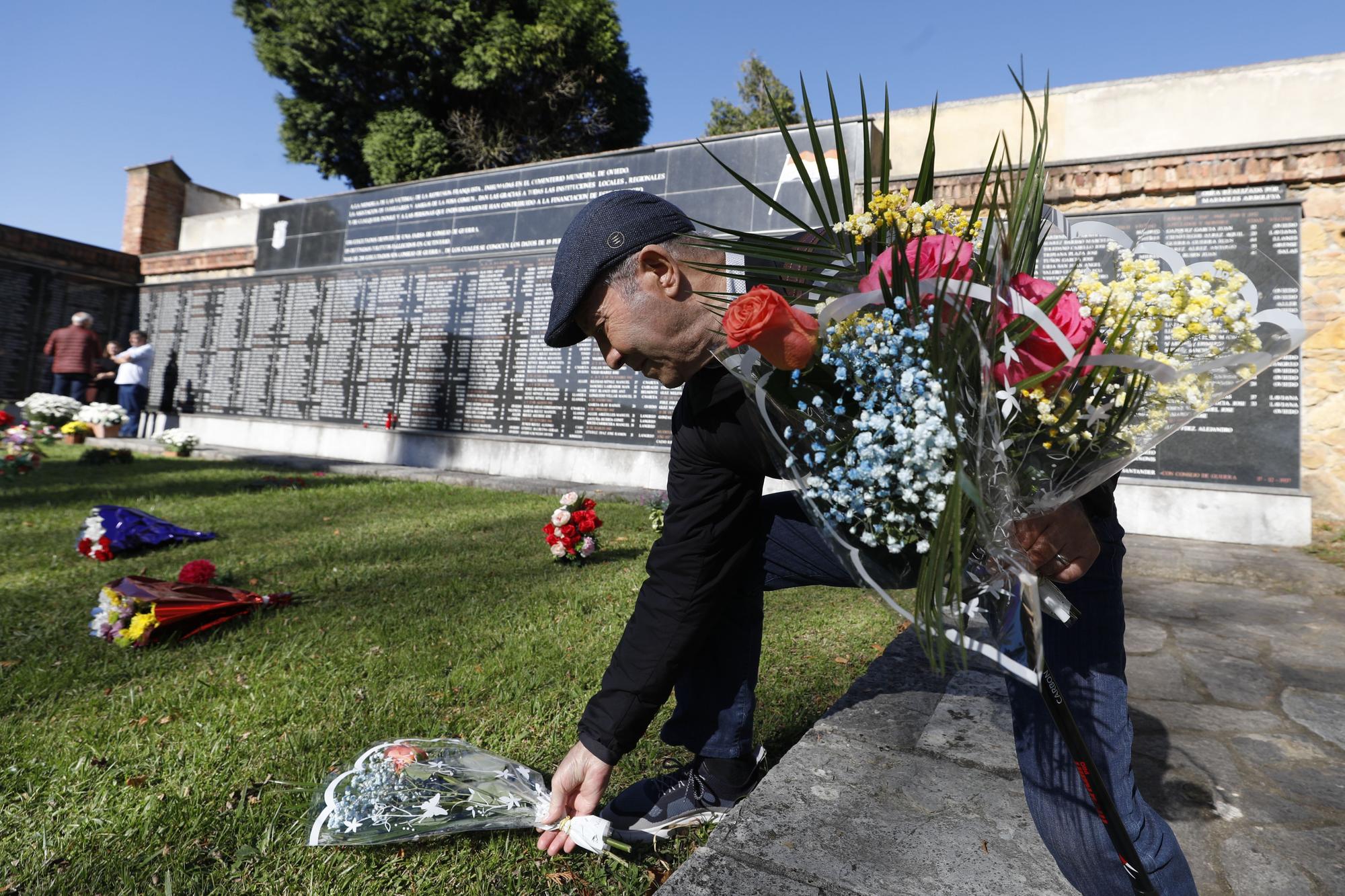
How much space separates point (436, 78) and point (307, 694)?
19101mm

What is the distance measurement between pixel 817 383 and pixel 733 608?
3.03 ft

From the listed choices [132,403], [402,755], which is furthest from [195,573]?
[132,403]

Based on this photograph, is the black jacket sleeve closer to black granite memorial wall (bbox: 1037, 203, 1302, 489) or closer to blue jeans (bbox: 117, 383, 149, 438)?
black granite memorial wall (bbox: 1037, 203, 1302, 489)

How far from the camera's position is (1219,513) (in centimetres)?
600

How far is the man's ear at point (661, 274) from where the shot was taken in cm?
147

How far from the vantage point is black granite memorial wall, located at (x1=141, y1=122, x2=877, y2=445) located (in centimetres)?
803

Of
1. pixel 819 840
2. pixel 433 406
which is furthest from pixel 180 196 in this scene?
pixel 819 840

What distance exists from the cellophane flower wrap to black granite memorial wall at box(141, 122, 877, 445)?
21.5 feet

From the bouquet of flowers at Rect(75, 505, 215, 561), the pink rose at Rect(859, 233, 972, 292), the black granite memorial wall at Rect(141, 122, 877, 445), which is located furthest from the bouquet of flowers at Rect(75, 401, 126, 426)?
the pink rose at Rect(859, 233, 972, 292)

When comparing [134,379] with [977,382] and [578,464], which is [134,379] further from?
[977,382]

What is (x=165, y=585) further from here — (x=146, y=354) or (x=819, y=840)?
(x=146, y=354)

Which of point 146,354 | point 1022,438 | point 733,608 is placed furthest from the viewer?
point 146,354

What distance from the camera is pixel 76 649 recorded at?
2.86 m

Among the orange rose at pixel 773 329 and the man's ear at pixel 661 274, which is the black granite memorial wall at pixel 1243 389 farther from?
the orange rose at pixel 773 329
